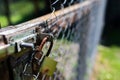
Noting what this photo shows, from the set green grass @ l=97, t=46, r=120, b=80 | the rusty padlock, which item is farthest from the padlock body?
green grass @ l=97, t=46, r=120, b=80

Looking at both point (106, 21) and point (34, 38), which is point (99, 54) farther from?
point (34, 38)

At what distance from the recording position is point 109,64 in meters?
5.36

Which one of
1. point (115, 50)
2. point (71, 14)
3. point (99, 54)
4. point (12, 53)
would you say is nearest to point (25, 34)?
point (12, 53)

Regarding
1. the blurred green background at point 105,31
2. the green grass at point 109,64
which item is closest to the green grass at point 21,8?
the blurred green background at point 105,31

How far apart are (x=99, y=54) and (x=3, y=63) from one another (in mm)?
4620

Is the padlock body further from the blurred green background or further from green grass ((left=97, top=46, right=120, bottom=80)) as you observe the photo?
green grass ((left=97, top=46, right=120, bottom=80))

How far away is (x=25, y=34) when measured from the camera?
1444mm

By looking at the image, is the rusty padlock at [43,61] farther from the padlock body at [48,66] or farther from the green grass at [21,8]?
the green grass at [21,8]

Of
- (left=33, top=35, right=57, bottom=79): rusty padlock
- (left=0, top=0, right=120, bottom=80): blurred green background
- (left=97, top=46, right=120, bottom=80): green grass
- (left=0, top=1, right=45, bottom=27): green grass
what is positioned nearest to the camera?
(left=33, top=35, right=57, bottom=79): rusty padlock

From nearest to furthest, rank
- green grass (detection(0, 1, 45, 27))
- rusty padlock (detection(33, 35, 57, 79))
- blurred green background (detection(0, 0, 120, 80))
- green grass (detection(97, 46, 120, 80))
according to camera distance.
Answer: rusty padlock (detection(33, 35, 57, 79)) < green grass (detection(97, 46, 120, 80)) < blurred green background (detection(0, 0, 120, 80)) < green grass (detection(0, 1, 45, 27))

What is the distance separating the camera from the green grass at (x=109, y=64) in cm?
466

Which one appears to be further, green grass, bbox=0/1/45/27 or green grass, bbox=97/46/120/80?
green grass, bbox=0/1/45/27

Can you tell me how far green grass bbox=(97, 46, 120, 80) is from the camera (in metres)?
4.66

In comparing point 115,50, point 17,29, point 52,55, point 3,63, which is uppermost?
point 17,29
